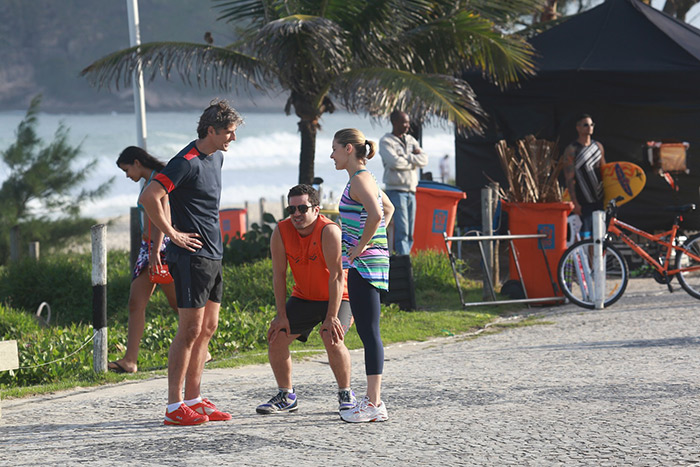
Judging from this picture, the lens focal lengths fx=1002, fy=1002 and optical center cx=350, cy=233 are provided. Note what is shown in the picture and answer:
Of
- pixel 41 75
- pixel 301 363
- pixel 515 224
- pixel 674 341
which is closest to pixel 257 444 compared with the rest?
pixel 301 363

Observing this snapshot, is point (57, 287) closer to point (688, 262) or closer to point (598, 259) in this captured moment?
point (598, 259)

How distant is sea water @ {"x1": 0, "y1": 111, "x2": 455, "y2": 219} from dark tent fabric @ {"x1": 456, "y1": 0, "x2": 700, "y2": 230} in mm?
51490

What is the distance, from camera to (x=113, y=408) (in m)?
6.26

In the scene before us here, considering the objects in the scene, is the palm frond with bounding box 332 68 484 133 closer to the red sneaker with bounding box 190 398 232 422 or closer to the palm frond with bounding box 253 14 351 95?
the palm frond with bounding box 253 14 351 95

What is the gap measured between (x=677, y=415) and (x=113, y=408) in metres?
3.39

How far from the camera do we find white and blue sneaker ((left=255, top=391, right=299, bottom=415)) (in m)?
5.94

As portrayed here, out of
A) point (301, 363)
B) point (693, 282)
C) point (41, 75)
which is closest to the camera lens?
point (301, 363)

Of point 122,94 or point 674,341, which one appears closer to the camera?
point 674,341

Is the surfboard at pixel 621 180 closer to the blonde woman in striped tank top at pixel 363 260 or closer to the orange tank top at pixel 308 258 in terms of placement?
the blonde woman in striped tank top at pixel 363 260

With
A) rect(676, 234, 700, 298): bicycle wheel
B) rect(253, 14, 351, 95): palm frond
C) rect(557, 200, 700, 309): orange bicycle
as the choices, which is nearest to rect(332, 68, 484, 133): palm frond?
rect(253, 14, 351, 95): palm frond

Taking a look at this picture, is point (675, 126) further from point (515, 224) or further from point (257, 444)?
point (257, 444)

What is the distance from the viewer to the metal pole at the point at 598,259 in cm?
1030

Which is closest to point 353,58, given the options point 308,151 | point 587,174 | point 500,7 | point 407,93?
point 308,151

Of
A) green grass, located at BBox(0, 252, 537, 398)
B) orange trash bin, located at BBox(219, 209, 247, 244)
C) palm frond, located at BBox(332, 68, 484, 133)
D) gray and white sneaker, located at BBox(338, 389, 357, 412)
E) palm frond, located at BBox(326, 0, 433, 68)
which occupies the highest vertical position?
palm frond, located at BBox(326, 0, 433, 68)
